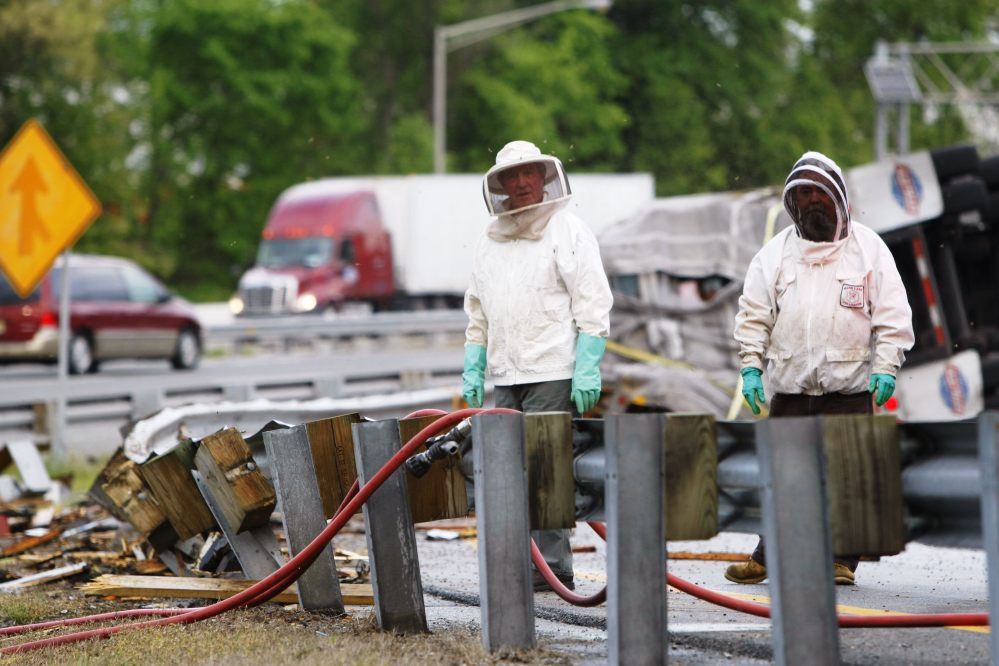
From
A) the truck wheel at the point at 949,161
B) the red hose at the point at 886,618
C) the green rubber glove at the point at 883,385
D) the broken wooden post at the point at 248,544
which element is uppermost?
the truck wheel at the point at 949,161

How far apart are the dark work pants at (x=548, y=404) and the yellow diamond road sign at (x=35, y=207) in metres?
7.25

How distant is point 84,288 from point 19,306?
120cm

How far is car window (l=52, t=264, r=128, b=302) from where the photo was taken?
22.9 m

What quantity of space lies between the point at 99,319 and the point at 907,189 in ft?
48.2

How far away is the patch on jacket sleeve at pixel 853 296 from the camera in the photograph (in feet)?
21.5

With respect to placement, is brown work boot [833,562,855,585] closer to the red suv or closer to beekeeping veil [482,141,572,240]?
beekeeping veil [482,141,572,240]

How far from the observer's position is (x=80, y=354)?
2289cm

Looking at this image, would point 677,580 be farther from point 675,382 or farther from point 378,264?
point 378,264

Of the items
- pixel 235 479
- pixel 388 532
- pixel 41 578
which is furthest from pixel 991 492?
pixel 41 578

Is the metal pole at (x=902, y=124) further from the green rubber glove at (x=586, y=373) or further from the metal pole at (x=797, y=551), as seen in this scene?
the metal pole at (x=797, y=551)

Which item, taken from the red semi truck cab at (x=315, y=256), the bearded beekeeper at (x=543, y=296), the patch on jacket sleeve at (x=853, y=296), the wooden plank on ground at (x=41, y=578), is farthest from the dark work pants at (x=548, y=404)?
the red semi truck cab at (x=315, y=256)

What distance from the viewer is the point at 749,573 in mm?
7020

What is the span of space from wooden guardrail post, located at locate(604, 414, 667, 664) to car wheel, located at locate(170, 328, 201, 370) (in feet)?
66.8

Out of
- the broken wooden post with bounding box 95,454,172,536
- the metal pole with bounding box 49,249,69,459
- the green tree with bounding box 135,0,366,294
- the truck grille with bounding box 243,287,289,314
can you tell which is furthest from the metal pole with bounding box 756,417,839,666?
the green tree with bounding box 135,0,366,294
